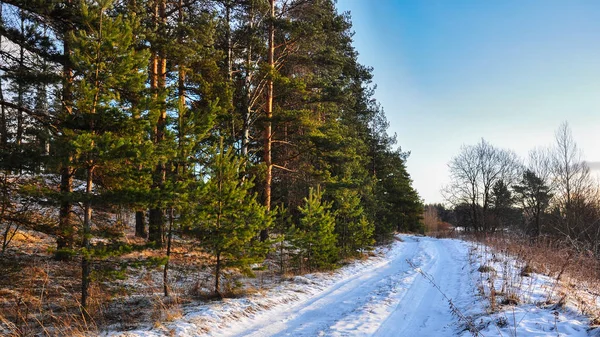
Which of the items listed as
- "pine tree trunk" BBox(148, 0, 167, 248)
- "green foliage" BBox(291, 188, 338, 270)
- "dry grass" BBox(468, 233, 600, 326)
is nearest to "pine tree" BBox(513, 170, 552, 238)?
"dry grass" BBox(468, 233, 600, 326)

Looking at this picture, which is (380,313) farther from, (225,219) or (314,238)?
(314,238)

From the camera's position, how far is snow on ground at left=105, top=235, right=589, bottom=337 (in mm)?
5492

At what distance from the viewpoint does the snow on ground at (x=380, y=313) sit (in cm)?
549

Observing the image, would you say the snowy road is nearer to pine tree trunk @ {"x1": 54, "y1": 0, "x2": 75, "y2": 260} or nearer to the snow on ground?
the snow on ground

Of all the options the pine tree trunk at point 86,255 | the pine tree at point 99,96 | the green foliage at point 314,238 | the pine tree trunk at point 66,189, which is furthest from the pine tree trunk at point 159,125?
the green foliage at point 314,238

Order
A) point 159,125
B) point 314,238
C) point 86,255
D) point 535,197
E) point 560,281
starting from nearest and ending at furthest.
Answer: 1. point 86,255
2. point 560,281
3. point 159,125
4. point 314,238
5. point 535,197

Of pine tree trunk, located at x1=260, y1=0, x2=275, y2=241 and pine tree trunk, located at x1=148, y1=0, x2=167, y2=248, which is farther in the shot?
pine tree trunk, located at x1=260, y1=0, x2=275, y2=241

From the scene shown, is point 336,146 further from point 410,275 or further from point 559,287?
point 559,287

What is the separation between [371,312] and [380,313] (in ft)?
0.64

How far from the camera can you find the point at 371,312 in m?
7.23

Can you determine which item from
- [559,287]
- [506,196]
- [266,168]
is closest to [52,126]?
[266,168]

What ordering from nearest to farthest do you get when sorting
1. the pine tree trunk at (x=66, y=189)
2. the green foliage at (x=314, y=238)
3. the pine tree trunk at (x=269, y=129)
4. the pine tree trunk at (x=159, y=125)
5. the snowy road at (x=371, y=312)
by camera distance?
the snowy road at (x=371, y=312) → the pine tree trunk at (x=66, y=189) → the pine tree trunk at (x=159, y=125) → the green foliage at (x=314, y=238) → the pine tree trunk at (x=269, y=129)

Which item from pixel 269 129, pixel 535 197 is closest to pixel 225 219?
pixel 269 129

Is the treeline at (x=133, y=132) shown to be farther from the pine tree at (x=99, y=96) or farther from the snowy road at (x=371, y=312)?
the snowy road at (x=371, y=312)
